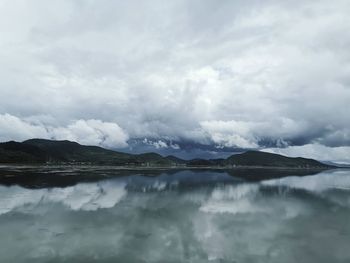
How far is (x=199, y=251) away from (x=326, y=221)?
2396 centimetres

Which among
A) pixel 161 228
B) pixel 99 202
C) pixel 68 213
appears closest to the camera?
pixel 161 228

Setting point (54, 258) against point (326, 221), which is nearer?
point (54, 258)

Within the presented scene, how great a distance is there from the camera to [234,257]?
1071 inches

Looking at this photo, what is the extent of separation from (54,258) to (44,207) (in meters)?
24.5

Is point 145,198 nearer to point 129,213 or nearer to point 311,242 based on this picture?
point 129,213

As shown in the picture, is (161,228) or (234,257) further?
(161,228)

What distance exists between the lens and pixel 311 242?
32781 mm

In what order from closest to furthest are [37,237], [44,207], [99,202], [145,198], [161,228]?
1. [37,237]
2. [161,228]
3. [44,207]
4. [99,202]
5. [145,198]

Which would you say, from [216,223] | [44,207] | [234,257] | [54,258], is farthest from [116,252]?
[44,207]

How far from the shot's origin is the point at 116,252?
2770 cm

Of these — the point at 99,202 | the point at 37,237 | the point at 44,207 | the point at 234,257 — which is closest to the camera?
the point at 234,257

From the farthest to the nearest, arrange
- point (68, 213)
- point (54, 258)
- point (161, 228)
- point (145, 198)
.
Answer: point (145, 198)
point (68, 213)
point (161, 228)
point (54, 258)

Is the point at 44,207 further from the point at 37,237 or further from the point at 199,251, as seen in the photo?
the point at 199,251

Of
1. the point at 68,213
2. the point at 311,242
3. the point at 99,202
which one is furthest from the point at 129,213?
the point at 311,242
